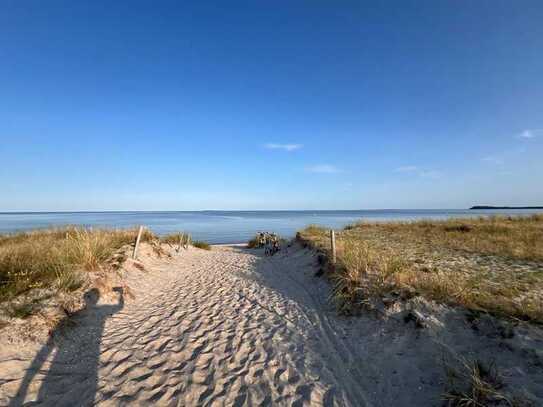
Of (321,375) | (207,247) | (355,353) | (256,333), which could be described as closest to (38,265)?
(256,333)

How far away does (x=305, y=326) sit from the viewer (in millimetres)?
6211

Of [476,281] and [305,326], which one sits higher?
[476,281]

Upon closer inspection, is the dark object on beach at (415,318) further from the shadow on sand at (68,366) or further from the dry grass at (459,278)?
the shadow on sand at (68,366)

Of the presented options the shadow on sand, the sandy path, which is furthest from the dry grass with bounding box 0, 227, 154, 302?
the sandy path

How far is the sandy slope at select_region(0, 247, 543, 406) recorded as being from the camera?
3.84m

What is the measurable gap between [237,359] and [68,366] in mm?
2787

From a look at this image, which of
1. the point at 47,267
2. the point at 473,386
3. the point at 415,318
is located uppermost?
the point at 47,267

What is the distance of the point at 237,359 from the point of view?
4781mm

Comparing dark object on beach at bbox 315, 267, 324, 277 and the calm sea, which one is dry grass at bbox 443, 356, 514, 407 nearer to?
dark object on beach at bbox 315, 267, 324, 277

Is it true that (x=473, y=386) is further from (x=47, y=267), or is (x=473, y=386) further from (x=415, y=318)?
(x=47, y=267)

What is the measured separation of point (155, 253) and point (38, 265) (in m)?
7.18

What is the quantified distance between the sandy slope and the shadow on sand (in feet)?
0.05

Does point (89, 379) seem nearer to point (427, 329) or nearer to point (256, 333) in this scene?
point (256, 333)

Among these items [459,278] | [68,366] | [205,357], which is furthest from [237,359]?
[459,278]
